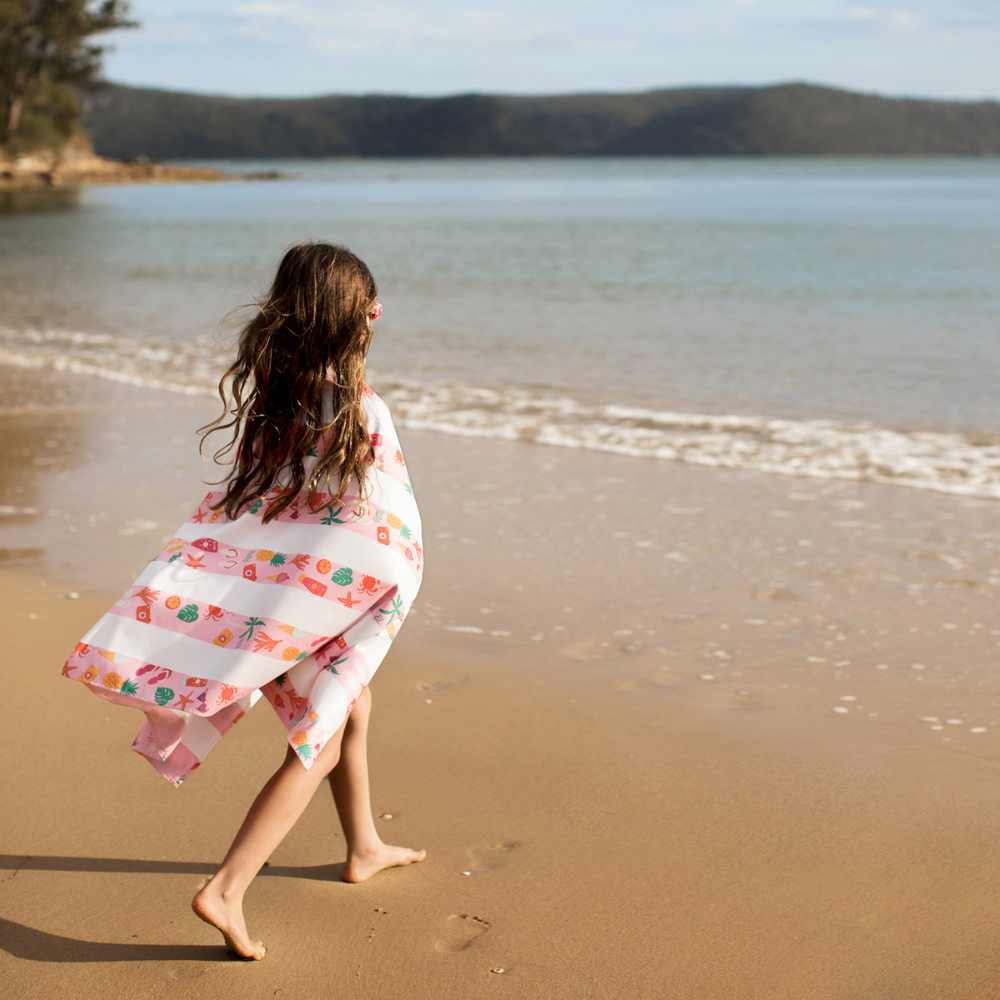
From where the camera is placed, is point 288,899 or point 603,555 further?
point 603,555

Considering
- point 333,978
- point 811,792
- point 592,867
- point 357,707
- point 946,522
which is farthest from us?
point 946,522

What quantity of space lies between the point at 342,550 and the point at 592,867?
108 centimetres

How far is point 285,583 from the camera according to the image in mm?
2299

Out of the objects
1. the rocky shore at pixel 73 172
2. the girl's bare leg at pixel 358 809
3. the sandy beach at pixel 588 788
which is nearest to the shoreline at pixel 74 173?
the rocky shore at pixel 73 172

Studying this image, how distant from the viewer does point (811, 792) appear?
307 cm

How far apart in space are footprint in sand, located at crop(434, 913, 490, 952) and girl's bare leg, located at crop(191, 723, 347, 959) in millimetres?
418

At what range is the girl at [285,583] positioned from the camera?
89.7 inches

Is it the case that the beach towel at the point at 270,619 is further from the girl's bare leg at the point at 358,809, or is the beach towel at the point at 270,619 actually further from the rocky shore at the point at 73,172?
the rocky shore at the point at 73,172

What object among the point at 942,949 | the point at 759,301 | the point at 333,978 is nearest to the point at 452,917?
the point at 333,978

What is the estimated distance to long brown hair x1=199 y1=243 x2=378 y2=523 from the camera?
2.30 meters

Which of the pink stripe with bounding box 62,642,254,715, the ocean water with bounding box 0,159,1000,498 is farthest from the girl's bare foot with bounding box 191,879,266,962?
the ocean water with bounding box 0,159,1000,498

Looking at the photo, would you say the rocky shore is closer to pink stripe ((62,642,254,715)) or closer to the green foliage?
the green foliage

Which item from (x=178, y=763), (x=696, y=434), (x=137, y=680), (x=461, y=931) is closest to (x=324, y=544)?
(x=137, y=680)

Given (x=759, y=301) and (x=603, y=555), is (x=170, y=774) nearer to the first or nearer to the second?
(x=603, y=555)
